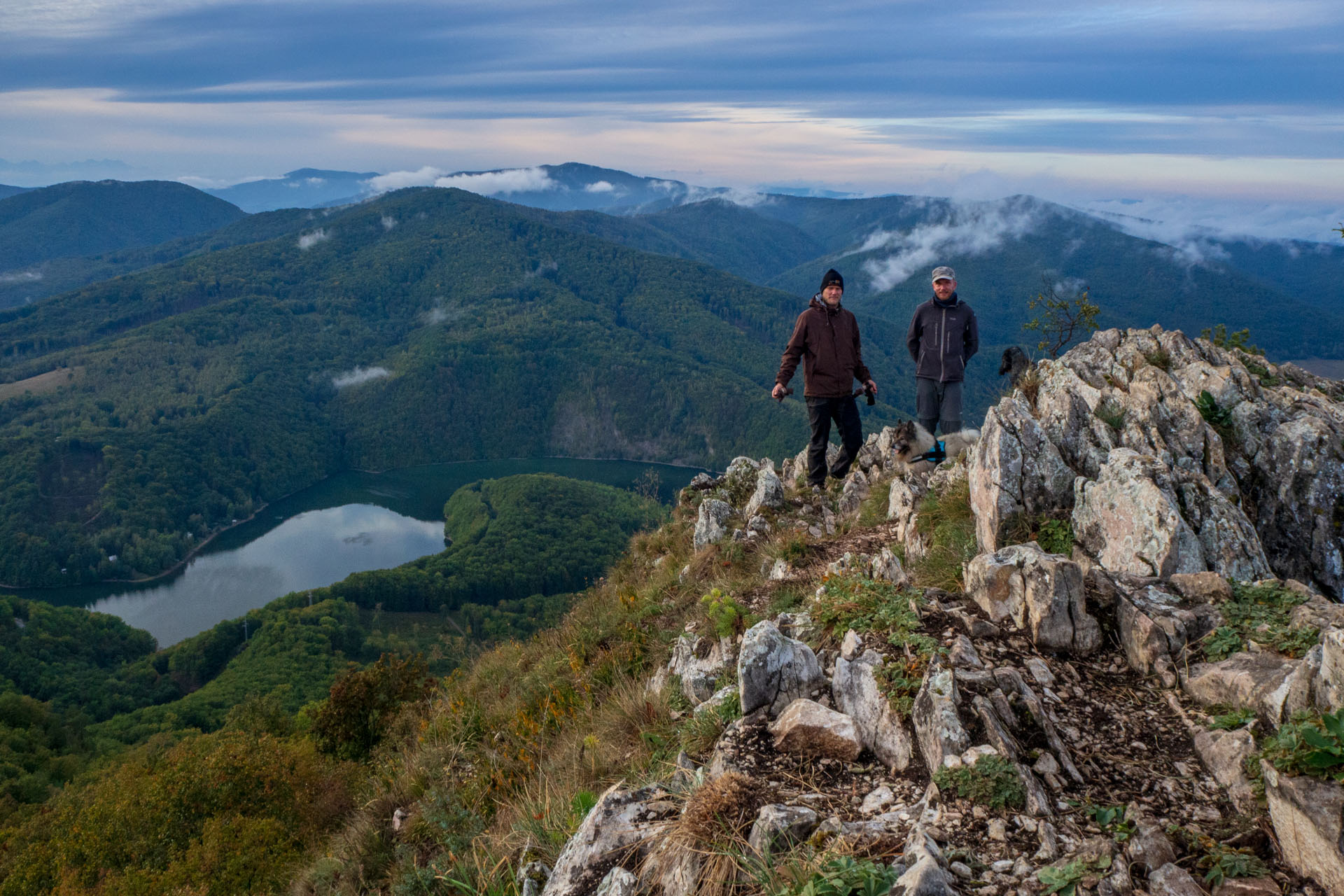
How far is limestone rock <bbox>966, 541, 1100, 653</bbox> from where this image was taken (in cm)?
443

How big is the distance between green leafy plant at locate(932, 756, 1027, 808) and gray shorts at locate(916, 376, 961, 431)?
7277 millimetres

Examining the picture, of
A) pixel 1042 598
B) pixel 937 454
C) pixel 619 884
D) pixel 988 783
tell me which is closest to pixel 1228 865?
pixel 988 783

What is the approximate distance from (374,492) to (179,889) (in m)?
160

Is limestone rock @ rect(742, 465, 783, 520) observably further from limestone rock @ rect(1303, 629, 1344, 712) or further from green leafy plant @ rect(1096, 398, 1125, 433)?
limestone rock @ rect(1303, 629, 1344, 712)

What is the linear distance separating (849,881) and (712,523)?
795 centimetres

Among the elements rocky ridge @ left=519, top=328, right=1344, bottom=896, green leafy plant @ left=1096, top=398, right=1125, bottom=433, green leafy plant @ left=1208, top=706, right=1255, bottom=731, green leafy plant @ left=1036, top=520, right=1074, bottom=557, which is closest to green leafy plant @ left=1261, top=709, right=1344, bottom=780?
rocky ridge @ left=519, top=328, right=1344, bottom=896

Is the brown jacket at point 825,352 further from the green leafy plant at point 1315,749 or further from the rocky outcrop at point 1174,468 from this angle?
the green leafy plant at point 1315,749

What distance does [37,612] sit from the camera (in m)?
80.4

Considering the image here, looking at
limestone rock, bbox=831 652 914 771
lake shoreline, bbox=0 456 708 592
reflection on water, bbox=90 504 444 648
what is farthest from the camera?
lake shoreline, bbox=0 456 708 592

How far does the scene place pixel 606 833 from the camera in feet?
11.8

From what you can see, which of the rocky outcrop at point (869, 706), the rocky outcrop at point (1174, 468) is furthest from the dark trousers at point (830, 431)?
the rocky outcrop at point (869, 706)

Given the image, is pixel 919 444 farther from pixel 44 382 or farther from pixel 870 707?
pixel 44 382

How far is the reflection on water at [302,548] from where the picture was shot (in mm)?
106312

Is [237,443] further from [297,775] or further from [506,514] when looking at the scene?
[297,775]
